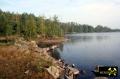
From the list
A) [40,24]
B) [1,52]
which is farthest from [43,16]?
[1,52]

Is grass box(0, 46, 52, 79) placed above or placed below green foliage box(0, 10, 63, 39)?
below

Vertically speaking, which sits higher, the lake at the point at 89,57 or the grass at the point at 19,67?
the grass at the point at 19,67

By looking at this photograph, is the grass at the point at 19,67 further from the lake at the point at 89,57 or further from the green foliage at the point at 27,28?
the green foliage at the point at 27,28

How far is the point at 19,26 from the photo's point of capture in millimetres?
123312

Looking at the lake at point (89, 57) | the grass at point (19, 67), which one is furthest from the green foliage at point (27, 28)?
the grass at point (19, 67)

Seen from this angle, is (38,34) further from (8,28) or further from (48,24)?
(8,28)

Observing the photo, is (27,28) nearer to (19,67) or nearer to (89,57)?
(89,57)

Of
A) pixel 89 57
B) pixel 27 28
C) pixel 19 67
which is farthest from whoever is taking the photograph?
pixel 27 28

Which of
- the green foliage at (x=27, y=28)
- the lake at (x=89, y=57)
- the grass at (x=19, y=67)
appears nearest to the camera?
the grass at (x=19, y=67)

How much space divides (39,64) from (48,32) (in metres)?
108

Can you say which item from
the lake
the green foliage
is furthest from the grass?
the green foliage

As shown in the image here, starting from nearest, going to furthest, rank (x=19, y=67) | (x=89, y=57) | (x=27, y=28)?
(x=19, y=67), (x=89, y=57), (x=27, y=28)

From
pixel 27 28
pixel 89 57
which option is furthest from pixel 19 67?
pixel 27 28

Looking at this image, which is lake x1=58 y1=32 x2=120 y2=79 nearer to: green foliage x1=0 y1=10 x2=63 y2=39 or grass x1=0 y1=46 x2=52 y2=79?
grass x1=0 y1=46 x2=52 y2=79
